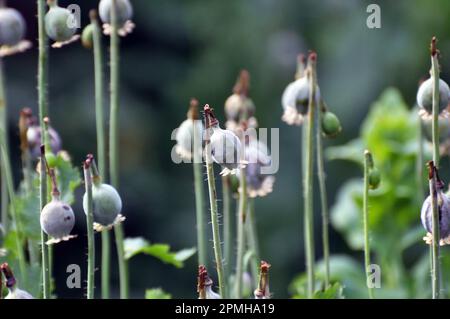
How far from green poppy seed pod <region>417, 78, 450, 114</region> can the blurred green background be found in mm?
2002

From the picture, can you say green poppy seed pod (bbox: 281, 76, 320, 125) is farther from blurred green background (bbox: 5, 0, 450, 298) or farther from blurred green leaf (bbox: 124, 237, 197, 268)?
blurred green background (bbox: 5, 0, 450, 298)

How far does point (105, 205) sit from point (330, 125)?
0.24 metres

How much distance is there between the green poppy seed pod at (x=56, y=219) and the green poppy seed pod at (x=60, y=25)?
0.54 feet

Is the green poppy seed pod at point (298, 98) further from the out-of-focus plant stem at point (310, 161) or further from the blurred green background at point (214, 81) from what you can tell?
the blurred green background at point (214, 81)

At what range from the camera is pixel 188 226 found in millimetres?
2938

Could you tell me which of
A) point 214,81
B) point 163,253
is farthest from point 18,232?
point 214,81

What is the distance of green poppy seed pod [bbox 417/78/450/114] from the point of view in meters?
0.78

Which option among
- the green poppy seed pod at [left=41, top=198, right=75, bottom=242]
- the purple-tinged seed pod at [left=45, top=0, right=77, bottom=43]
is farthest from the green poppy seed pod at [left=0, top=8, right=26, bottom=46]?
the green poppy seed pod at [left=41, top=198, right=75, bottom=242]

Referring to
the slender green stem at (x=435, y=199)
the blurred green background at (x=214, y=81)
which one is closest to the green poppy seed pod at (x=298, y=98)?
the slender green stem at (x=435, y=199)

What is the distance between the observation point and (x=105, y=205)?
76cm

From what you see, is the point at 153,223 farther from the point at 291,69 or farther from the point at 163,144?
the point at 291,69

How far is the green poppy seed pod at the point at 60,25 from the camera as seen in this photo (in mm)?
841

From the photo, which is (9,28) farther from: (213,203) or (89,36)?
(213,203)

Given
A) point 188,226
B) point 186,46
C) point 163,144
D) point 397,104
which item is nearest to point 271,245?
point 188,226
